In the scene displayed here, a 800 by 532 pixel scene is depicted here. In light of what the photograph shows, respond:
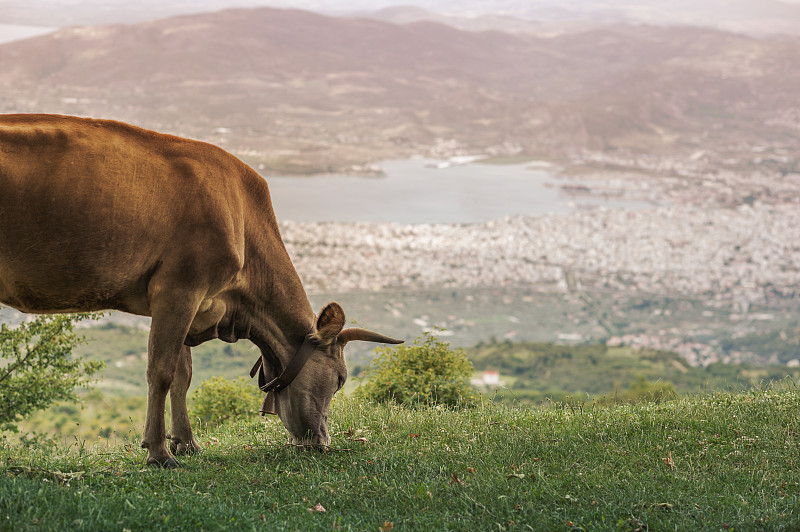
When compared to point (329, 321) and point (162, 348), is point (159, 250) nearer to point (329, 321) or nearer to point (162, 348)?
point (162, 348)

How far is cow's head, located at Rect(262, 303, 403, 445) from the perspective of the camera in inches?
281

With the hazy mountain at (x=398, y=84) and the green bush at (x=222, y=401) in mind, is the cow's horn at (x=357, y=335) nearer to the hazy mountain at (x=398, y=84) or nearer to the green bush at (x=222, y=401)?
the green bush at (x=222, y=401)

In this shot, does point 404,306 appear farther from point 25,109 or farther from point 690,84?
point 690,84

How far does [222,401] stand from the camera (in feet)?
43.3

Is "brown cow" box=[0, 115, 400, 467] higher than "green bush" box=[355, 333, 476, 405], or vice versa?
"brown cow" box=[0, 115, 400, 467]

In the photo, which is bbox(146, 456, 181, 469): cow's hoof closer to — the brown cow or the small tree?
the brown cow

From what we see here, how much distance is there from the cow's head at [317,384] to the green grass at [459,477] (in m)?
0.23

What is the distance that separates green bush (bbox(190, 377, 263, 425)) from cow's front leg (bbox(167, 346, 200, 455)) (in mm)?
5494

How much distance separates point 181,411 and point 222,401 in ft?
19.5

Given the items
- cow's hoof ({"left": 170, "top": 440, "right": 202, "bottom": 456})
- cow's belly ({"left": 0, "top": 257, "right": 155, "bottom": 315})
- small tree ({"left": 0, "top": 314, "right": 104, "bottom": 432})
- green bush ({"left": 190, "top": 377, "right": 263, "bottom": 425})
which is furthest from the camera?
green bush ({"left": 190, "top": 377, "right": 263, "bottom": 425})

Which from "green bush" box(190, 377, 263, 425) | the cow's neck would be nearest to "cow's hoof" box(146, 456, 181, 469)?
the cow's neck

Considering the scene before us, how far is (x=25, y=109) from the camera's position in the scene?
106125 millimetres

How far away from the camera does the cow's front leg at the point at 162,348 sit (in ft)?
20.2

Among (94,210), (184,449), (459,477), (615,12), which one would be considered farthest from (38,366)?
(615,12)
